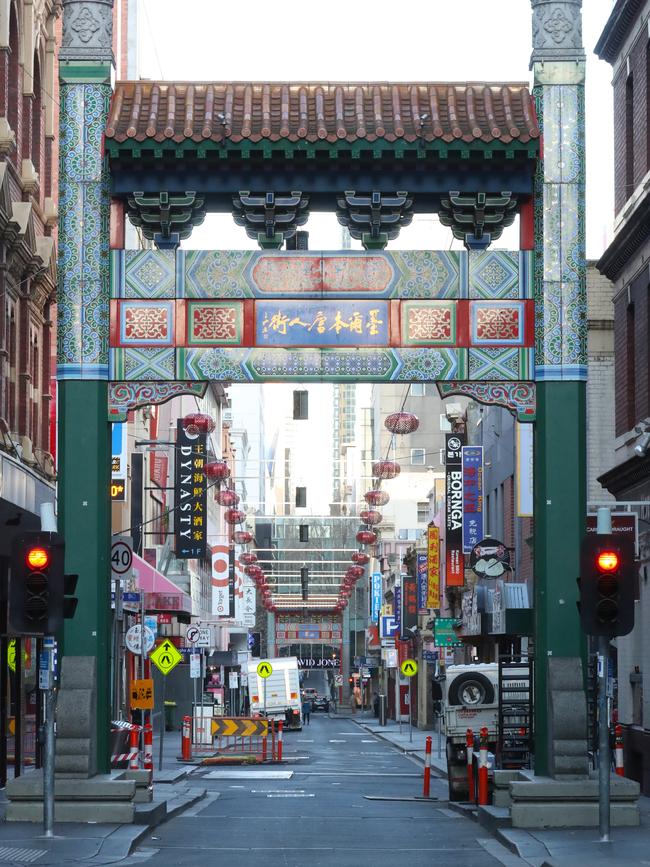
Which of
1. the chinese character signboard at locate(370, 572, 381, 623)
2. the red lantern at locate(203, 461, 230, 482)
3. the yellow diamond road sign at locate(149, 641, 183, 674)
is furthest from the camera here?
the chinese character signboard at locate(370, 572, 381, 623)

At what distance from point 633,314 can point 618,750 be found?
8520mm

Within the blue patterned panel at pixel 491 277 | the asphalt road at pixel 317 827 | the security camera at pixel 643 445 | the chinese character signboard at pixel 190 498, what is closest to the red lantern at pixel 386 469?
the chinese character signboard at pixel 190 498

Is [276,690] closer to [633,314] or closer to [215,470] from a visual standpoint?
[215,470]

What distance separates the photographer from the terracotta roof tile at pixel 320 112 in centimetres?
2192

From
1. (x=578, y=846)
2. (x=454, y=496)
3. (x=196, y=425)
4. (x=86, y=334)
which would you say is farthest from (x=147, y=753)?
(x=454, y=496)

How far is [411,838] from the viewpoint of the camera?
68.4 ft

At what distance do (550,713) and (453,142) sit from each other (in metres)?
7.67

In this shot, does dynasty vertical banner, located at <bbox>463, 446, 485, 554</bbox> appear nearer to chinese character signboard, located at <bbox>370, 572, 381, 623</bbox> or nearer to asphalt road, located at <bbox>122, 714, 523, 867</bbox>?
asphalt road, located at <bbox>122, 714, 523, 867</bbox>

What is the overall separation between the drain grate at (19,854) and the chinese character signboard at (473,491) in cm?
3755

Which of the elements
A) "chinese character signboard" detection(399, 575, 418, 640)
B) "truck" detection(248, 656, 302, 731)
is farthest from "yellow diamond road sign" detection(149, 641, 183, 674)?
"chinese character signboard" detection(399, 575, 418, 640)

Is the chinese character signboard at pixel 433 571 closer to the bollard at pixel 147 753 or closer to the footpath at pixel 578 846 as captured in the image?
the bollard at pixel 147 753

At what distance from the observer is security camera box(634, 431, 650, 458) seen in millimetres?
26984

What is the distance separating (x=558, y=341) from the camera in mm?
21828

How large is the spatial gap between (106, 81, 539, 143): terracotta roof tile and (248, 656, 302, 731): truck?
167 ft
